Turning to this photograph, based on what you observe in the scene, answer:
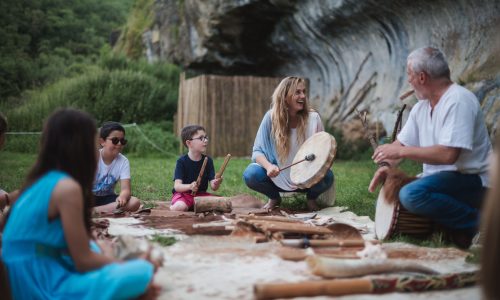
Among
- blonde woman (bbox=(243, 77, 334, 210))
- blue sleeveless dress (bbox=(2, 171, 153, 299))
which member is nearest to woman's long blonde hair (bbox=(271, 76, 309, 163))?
blonde woman (bbox=(243, 77, 334, 210))

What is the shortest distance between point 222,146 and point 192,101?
1578 millimetres

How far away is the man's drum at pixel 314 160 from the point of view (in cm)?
→ 536

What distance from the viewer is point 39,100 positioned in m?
16.7

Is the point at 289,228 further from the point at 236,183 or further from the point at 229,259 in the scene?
the point at 236,183

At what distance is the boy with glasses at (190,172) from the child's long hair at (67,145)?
2978mm

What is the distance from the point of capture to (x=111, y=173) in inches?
218

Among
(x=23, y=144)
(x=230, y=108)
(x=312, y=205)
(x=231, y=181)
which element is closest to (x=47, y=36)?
(x=23, y=144)

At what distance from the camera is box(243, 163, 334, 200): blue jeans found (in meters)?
5.93

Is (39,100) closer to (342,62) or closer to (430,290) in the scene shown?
(342,62)

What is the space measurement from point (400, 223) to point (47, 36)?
2805 centimetres

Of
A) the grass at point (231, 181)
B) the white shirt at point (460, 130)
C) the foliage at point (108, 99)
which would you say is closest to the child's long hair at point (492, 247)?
the white shirt at point (460, 130)

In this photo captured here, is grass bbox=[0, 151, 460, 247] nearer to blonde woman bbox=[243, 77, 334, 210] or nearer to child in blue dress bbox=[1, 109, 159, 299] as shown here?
blonde woman bbox=[243, 77, 334, 210]

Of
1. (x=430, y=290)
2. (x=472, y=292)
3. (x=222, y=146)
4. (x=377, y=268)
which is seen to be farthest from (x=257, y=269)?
(x=222, y=146)

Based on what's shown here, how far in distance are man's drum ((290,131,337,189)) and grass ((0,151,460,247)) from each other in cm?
71
